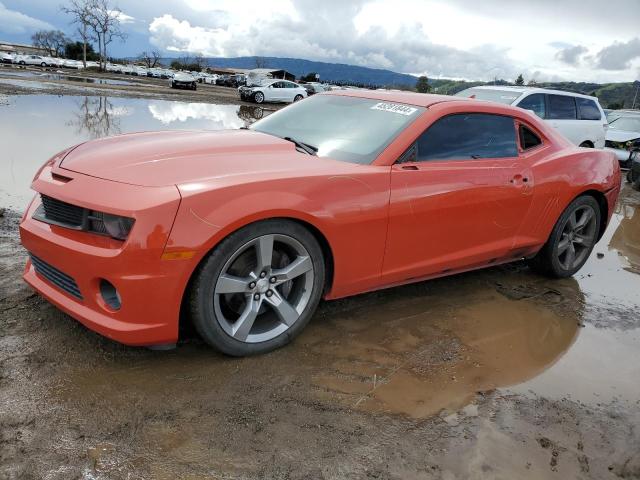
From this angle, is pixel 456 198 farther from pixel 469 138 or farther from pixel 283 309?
pixel 283 309

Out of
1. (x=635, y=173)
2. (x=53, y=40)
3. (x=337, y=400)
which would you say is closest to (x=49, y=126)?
(x=337, y=400)

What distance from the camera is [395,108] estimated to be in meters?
3.60

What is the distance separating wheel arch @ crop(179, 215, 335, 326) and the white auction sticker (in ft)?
3.87

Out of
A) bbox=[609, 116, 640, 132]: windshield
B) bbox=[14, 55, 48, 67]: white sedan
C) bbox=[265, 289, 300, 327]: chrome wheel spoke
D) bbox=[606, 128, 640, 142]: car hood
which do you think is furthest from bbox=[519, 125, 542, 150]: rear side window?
bbox=[14, 55, 48, 67]: white sedan

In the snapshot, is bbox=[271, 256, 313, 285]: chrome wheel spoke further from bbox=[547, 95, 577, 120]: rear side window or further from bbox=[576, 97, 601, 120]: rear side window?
bbox=[576, 97, 601, 120]: rear side window

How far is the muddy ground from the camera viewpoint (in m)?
2.11

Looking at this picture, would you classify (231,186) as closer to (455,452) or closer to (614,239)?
(455,452)

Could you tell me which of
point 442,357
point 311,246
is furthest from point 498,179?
point 311,246

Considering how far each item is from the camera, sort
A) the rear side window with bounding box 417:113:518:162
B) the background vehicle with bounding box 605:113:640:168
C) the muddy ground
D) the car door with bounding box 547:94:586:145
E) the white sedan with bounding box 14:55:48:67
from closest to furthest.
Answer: the muddy ground < the rear side window with bounding box 417:113:518:162 < the car door with bounding box 547:94:586:145 < the background vehicle with bounding box 605:113:640:168 < the white sedan with bounding box 14:55:48:67

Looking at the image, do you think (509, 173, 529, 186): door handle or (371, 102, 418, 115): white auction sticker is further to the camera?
(509, 173, 529, 186): door handle

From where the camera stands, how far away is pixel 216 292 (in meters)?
2.59

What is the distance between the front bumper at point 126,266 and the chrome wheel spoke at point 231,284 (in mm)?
196

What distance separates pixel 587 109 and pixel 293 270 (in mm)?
10344

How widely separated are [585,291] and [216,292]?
3466 millimetres
